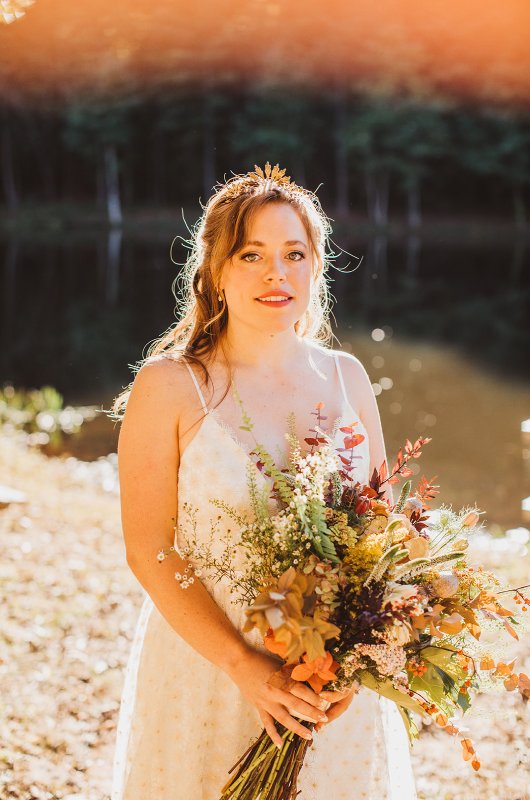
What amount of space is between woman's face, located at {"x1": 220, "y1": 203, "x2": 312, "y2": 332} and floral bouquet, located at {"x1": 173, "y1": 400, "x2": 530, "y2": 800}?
453 millimetres

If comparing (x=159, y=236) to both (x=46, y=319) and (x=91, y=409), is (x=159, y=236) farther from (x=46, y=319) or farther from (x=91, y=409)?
(x=91, y=409)

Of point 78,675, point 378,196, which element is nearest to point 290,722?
point 78,675

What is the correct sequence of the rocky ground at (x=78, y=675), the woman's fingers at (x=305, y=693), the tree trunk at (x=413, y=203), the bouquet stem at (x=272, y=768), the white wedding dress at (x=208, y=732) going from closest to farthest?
the woman's fingers at (x=305, y=693) < the bouquet stem at (x=272, y=768) < the white wedding dress at (x=208, y=732) < the rocky ground at (x=78, y=675) < the tree trunk at (x=413, y=203)

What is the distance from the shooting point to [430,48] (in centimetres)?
4572

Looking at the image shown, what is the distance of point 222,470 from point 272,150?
44009 mm

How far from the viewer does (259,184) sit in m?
2.75

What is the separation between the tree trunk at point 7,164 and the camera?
46469 millimetres

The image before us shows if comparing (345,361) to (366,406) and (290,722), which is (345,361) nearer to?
(366,406)

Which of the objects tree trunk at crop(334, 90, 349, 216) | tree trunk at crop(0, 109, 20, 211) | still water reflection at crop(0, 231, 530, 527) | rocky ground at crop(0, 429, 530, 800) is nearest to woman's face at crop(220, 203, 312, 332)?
rocky ground at crop(0, 429, 530, 800)

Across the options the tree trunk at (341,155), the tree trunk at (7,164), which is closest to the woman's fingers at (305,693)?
the tree trunk at (341,155)

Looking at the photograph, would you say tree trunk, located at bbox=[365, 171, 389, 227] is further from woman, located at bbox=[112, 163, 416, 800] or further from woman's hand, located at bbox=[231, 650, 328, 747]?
woman's hand, located at bbox=[231, 650, 328, 747]

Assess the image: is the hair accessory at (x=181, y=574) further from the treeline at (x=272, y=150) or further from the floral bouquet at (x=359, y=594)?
the treeline at (x=272, y=150)

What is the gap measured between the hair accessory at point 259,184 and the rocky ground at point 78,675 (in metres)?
1.67

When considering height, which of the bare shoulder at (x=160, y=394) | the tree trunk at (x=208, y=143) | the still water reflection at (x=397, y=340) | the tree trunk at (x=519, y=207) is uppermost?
the tree trunk at (x=208, y=143)
